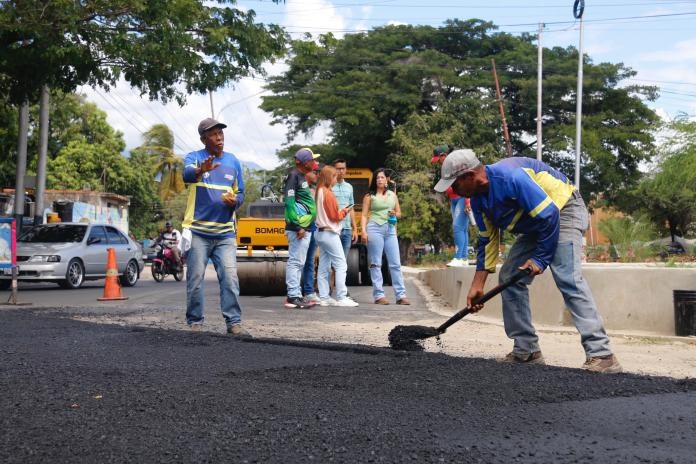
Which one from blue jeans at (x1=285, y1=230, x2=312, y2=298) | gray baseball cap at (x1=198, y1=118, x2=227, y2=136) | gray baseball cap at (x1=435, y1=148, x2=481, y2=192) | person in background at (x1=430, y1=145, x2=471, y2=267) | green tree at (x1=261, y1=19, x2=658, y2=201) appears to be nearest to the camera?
gray baseball cap at (x1=435, y1=148, x2=481, y2=192)

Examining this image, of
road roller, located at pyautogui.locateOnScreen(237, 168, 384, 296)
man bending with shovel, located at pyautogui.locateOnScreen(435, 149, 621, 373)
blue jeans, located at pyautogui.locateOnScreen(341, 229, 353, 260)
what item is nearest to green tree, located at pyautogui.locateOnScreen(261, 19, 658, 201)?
road roller, located at pyautogui.locateOnScreen(237, 168, 384, 296)

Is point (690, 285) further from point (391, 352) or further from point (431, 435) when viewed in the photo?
point (431, 435)

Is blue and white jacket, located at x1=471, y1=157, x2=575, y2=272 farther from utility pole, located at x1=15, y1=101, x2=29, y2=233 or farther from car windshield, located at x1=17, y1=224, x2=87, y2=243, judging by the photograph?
utility pole, located at x1=15, y1=101, x2=29, y2=233

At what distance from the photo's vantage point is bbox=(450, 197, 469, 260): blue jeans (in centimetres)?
1245

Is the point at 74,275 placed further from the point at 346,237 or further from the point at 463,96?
the point at 463,96

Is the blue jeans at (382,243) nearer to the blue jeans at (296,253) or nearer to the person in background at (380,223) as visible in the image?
the person in background at (380,223)

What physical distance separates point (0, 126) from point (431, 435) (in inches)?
916

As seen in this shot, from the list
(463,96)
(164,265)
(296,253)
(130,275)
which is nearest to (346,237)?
(296,253)

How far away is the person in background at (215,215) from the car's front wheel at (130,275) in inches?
486

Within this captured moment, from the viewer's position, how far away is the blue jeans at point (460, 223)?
40.9 ft

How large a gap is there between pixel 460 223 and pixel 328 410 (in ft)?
28.5

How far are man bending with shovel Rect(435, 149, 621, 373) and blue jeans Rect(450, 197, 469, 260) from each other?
6.17m

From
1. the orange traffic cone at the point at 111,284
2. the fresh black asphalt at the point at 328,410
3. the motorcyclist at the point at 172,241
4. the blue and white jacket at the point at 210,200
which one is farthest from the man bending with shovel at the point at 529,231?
the motorcyclist at the point at 172,241

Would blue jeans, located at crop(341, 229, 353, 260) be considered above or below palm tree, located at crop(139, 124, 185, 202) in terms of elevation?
below
